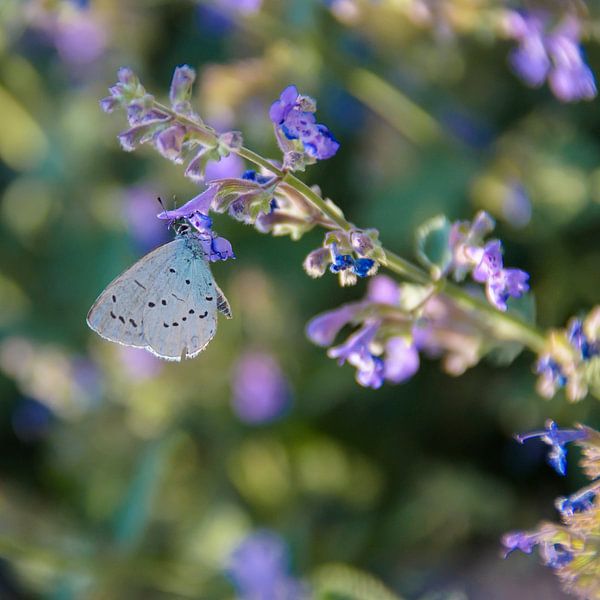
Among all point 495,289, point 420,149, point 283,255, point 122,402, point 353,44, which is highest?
point 353,44

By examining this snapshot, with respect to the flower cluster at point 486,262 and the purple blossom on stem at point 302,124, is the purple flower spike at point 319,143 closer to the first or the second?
the purple blossom on stem at point 302,124

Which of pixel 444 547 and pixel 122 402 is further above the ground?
pixel 122 402

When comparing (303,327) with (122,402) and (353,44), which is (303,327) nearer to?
(122,402)

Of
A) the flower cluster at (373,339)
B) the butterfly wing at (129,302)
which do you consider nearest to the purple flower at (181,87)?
the butterfly wing at (129,302)

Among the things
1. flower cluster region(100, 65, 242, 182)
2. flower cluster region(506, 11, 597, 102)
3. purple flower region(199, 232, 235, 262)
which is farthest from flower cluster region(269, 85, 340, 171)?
flower cluster region(506, 11, 597, 102)

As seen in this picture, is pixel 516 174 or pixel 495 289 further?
pixel 516 174

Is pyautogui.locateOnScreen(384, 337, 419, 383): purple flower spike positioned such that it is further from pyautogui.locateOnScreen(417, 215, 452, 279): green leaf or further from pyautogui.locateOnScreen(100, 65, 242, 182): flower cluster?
pyautogui.locateOnScreen(100, 65, 242, 182): flower cluster

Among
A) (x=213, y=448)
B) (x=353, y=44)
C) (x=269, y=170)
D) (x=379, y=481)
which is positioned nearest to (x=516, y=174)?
(x=353, y=44)
